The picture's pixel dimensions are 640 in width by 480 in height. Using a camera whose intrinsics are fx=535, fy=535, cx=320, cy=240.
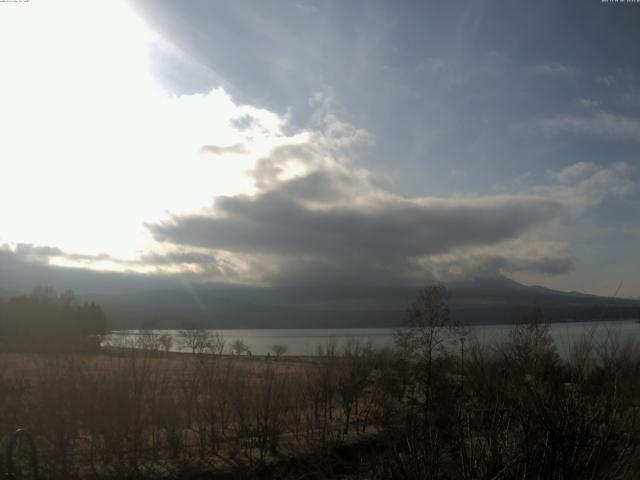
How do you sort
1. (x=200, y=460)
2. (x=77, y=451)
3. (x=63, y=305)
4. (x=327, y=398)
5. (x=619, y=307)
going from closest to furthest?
(x=619, y=307) → (x=77, y=451) → (x=200, y=460) → (x=327, y=398) → (x=63, y=305)

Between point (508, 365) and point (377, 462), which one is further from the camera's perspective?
point (508, 365)

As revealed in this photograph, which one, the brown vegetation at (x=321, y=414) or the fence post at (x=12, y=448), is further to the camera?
the fence post at (x=12, y=448)

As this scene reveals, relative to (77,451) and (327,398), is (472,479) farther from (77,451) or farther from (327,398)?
(327,398)

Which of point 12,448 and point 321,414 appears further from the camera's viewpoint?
point 321,414

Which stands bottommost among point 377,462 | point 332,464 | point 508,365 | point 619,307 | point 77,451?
point 332,464

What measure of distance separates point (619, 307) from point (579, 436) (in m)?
2.55

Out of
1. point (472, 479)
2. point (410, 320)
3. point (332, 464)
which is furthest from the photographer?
point (410, 320)

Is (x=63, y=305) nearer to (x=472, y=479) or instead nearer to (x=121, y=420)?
(x=121, y=420)

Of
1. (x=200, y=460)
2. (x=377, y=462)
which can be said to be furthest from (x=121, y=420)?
(x=377, y=462)

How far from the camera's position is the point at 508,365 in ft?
35.3

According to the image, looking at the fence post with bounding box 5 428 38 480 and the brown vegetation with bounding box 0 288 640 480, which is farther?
the fence post with bounding box 5 428 38 480

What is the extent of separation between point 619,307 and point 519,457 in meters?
3.20

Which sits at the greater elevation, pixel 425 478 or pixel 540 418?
pixel 540 418

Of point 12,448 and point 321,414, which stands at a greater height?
point 12,448
